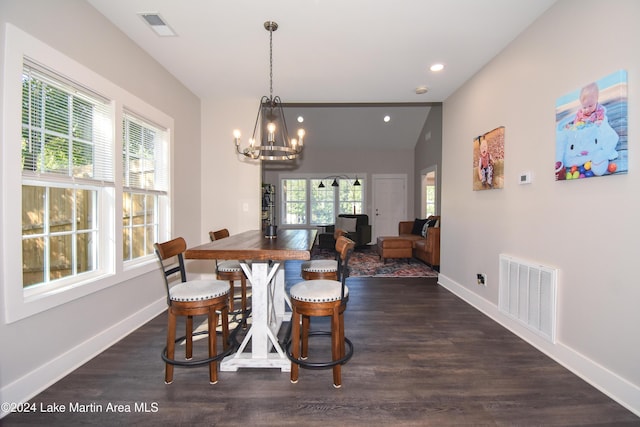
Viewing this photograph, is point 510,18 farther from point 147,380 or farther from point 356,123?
point 356,123

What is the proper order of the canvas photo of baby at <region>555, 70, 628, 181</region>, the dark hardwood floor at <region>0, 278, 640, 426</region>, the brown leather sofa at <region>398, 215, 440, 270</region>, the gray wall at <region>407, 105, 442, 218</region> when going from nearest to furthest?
the dark hardwood floor at <region>0, 278, 640, 426</region> → the canvas photo of baby at <region>555, 70, 628, 181</region> → the brown leather sofa at <region>398, 215, 440, 270</region> → the gray wall at <region>407, 105, 442, 218</region>

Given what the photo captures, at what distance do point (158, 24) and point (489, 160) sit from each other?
3.28 m

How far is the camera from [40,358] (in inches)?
73.5

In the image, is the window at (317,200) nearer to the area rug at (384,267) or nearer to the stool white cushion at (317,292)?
the area rug at (384,267)

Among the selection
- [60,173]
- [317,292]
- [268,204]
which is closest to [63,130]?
[60,173]

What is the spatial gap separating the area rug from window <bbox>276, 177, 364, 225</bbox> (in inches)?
93.3

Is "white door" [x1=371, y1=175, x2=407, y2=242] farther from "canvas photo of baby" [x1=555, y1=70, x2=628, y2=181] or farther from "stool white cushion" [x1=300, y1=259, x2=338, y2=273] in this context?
"canvas photo of baby" [x1=555, y1=70, x2=628, y2=181]

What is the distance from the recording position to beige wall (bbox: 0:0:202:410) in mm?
1724

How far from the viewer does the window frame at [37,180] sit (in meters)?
1.66

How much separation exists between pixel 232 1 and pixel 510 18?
2.15m

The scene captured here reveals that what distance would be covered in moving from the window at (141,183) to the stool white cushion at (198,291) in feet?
3.95

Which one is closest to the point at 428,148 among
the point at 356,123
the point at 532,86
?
the point at 356,123

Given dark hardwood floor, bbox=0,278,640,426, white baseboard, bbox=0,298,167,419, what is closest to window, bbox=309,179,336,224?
white baseboard, bbox=0,298,167,419

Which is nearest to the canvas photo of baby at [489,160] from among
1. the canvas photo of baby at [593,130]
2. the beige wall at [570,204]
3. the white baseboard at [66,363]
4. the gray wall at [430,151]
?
the beige wall at [570,204]
